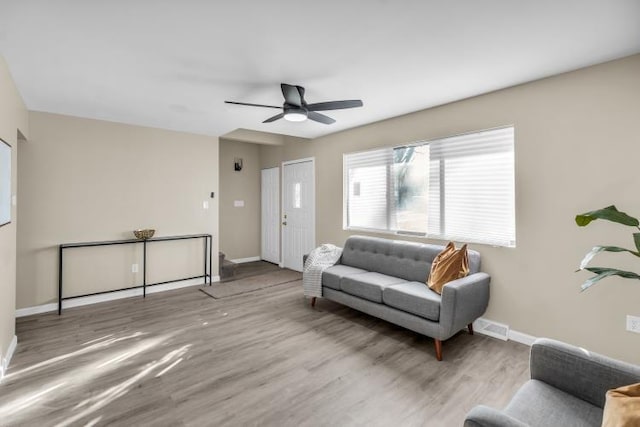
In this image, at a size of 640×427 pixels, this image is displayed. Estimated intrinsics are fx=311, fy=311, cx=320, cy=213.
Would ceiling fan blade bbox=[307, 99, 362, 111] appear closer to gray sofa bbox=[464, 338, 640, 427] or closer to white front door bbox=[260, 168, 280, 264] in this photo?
gray sofa bbox=[464, 338, 640, 427]

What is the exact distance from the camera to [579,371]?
4.73 feet

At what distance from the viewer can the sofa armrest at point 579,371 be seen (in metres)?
1.36

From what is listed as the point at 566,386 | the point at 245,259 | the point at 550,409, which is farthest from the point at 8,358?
the point at 245,259

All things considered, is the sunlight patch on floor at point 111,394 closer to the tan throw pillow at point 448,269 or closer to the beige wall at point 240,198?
the tan throw pillow at point 448,269

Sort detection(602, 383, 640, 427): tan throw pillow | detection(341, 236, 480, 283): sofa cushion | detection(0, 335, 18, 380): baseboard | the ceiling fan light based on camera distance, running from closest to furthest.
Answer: detection(602, 383, 640, 427): tan throw pillow → detection(0, 335, 18, 380): baseboard → the ceiling fan light → detection(341, 236, 480, 283): sofa cushion

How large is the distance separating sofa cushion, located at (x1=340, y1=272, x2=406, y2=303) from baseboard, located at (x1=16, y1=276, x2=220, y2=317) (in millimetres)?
2626

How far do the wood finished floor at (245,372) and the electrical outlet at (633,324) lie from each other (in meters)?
0.78

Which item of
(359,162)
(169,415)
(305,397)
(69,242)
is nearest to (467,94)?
(359,162)

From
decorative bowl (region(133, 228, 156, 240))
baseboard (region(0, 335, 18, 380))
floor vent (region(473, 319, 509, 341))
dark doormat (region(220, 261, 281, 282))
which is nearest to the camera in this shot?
baseboard (region(0, 335, 18, 380))

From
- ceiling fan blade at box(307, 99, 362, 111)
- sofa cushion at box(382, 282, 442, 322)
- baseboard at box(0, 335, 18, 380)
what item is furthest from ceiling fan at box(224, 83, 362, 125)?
baseboard at box(0, 335, 18, 380)

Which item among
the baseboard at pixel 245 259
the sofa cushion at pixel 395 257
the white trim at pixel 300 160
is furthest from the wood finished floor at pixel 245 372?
the baseboard at pixel 245 259

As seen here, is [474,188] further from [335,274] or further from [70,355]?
[70,355]

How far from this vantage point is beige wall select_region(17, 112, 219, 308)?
371 centimetres

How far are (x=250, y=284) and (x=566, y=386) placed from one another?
4164 millimetres
